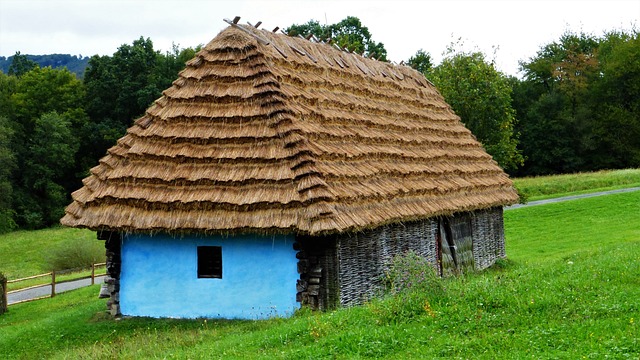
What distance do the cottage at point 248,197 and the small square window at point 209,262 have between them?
0.07 ft

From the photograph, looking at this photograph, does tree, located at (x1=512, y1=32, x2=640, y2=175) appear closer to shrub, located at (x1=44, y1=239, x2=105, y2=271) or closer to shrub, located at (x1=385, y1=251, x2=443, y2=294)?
shrub, located at (x1=44, y1=239, x2=105, y2=271)

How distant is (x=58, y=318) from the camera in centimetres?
1698

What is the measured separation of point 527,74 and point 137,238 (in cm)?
6010

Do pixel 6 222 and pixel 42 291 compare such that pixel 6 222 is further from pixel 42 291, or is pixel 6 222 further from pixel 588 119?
pixel 588 119

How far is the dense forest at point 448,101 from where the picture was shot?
38344mm

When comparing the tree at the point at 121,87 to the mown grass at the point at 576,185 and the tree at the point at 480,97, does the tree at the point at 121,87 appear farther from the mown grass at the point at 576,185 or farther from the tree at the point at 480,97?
the mown grass at the point at 576,185

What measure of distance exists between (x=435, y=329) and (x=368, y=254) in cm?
615

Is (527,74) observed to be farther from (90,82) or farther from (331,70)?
(331,70)

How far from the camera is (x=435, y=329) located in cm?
990

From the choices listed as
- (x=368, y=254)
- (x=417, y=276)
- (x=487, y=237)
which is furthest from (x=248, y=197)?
(x=487, y=237)

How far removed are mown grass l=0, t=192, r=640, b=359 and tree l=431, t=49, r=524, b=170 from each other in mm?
23855

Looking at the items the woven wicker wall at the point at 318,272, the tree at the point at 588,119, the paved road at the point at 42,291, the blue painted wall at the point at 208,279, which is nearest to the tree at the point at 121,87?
the paved road at the point at 42,291

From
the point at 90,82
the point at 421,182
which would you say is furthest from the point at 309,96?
the point at 90,82

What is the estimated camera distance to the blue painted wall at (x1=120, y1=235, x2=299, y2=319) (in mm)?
14992
